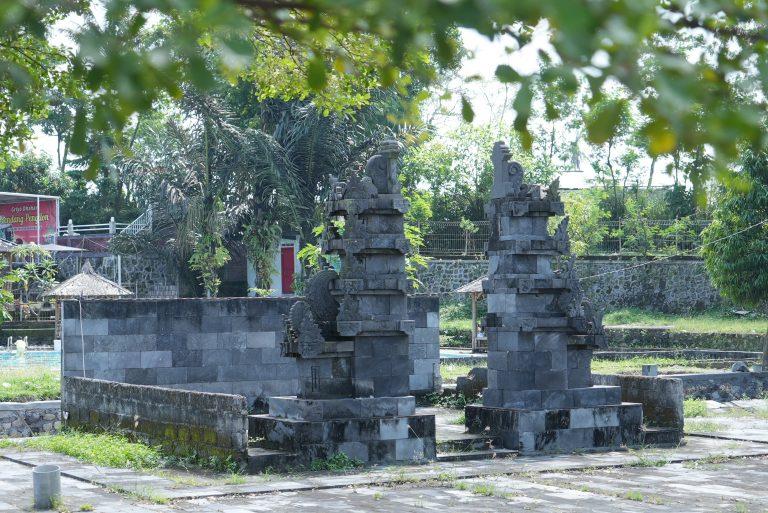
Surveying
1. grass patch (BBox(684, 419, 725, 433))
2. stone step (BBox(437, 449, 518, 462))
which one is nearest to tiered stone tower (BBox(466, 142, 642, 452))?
stone step (BBox(437, 449, 518, 462))

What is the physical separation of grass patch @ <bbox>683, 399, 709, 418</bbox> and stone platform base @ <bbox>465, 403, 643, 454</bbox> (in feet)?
11.8

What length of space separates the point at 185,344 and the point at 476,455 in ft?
20.6

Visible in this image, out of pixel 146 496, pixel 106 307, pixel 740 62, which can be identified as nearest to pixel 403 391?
pixel 146 496

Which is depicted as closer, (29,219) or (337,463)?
(337,463)

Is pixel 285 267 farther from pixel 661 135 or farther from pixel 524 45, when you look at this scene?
pixel 661 135

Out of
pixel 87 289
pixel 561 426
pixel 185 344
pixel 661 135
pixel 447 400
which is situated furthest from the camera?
pixel 87 289

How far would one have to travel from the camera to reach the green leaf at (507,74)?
5.07m

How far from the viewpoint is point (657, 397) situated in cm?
1553

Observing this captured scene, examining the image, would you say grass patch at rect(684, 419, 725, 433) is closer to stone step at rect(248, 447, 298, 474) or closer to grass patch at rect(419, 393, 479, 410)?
grass patch at rect(419, 393, 479, 410)

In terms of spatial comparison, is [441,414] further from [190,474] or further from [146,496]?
[146,496]

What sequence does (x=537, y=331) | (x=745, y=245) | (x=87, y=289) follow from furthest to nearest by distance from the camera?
1. (x=87, y=289)
2. (x=745, y=245)
3. (x=537, y=331)

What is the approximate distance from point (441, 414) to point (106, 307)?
540 cm

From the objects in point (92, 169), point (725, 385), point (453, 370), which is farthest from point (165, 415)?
point (453, 370)

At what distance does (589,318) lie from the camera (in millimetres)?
14648
